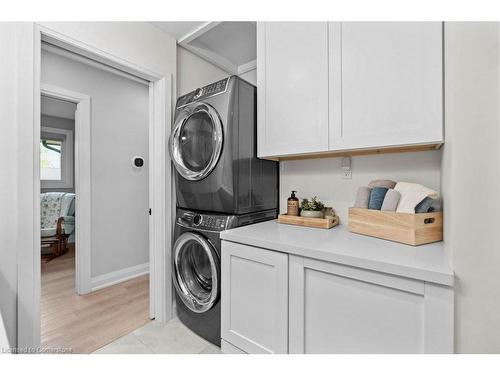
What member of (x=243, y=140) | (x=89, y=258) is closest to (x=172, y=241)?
(x=243, y=140)

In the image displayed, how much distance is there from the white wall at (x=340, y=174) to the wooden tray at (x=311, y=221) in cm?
13

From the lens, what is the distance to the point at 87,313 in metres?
2.09

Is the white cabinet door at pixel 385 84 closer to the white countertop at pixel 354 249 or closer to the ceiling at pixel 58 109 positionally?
the white countertop at pixel 354 249

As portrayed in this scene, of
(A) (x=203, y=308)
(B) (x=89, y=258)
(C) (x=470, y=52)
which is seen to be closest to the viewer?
(C) (x=470, y=52)

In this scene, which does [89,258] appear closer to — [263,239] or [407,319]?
[263,239]

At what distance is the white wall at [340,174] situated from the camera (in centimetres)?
139

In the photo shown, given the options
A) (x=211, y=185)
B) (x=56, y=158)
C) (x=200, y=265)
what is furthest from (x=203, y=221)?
(x=56, y=158)

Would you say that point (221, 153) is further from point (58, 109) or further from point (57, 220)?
point (58, 109)

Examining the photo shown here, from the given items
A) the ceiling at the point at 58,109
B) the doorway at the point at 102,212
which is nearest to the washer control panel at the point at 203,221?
Answer: the doorway at the point at 102,212

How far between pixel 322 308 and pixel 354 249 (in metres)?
0.30

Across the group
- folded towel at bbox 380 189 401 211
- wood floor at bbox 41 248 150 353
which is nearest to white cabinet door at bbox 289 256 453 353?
folded towel at bbox 380 189 401 211

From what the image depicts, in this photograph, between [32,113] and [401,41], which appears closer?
[401,41]

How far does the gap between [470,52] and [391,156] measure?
768 mm

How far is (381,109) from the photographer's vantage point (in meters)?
1.24
